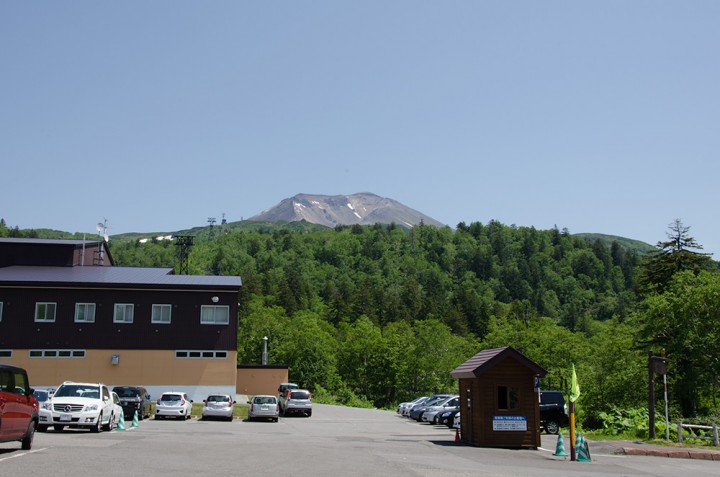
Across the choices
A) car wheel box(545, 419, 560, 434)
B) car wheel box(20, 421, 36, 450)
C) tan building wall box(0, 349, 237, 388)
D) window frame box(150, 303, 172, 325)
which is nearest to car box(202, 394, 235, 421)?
tan building wall box(0, 349, 237, 388)

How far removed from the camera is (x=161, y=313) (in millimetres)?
47094

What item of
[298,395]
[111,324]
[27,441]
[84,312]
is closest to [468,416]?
[27,441]

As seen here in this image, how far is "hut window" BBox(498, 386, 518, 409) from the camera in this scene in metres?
23.3

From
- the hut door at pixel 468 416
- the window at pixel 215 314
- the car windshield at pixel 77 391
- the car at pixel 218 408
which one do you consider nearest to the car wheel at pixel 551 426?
the hut door at pixel 468 416

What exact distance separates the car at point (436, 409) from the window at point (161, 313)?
708 inches

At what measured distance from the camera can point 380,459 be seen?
17.3 metres

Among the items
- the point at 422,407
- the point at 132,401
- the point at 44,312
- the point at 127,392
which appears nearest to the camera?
the point at 132,401

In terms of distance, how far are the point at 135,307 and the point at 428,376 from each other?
174 ft

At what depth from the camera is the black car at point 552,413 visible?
108 ft

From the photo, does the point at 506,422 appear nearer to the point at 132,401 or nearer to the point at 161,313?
the point at 132,401

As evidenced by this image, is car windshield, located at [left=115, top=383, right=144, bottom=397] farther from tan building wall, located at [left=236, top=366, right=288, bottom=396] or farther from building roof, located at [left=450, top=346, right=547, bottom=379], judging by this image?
tan building wall, located at [left=236, top=366, right=288, bottom=396]

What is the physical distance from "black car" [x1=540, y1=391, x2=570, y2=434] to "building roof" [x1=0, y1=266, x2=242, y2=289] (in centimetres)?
2245

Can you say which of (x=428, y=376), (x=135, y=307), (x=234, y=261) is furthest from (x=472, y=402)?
(x=234, y=261)

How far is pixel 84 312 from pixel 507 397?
32.4 metres
